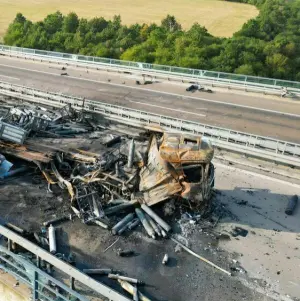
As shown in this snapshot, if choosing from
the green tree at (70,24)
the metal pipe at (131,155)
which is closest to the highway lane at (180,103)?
the metal pipe at (131,155)

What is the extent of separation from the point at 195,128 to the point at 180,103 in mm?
9477

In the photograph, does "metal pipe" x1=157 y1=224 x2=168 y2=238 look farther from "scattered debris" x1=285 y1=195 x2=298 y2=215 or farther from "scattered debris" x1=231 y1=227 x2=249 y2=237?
"scattered debris" x1=285 y1=195 x2=298 y2=215

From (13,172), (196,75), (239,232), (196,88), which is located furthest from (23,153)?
(196,75)

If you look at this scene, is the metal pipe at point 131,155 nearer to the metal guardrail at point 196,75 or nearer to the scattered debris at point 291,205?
the scattered debris at point 291,205

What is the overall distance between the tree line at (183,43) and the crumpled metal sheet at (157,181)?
47.5 meters

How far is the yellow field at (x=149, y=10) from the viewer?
110875mm

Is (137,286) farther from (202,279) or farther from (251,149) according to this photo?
(251,149)

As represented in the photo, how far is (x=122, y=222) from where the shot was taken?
1590cm

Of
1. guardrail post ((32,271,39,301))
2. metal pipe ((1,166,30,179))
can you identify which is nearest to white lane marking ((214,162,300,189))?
metal pipe ((1,166,30,179))

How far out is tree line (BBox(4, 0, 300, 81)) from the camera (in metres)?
65.0

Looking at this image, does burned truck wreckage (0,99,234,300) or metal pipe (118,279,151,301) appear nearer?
metal pipe (118,279,151,301)

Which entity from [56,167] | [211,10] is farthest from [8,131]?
[211,10]

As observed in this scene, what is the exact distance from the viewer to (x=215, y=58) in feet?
210

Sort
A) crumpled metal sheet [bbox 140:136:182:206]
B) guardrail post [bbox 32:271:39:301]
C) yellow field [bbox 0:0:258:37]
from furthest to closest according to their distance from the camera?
yellow field [bbox 0:0:258:37] < crumpled metal sheet [bbox 140:136:182:206] < guardrail post [bbox 32:271:39:301]
